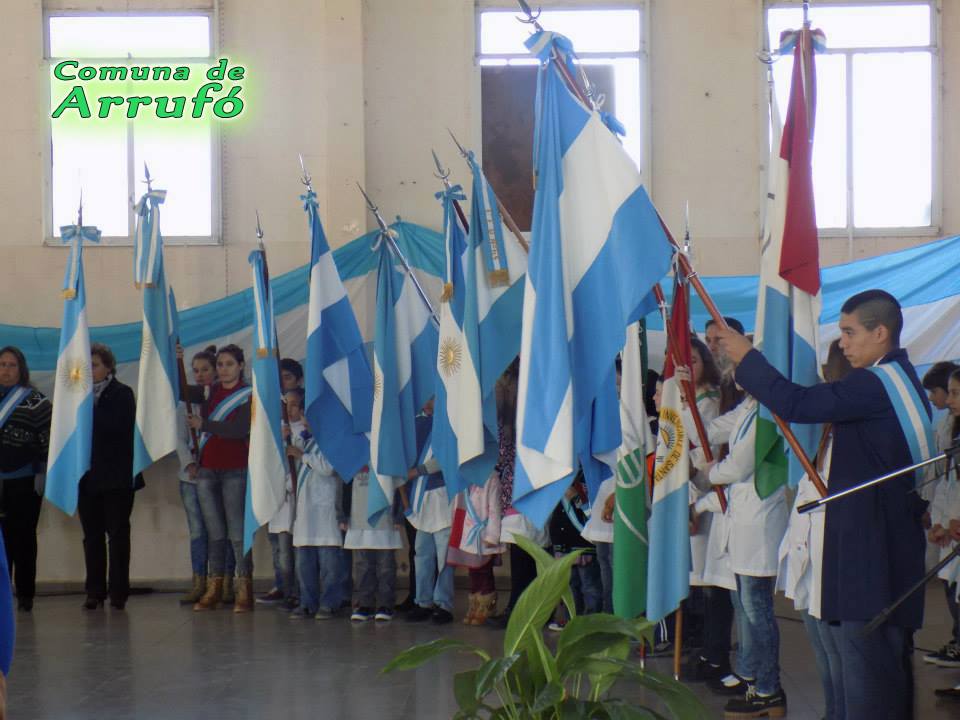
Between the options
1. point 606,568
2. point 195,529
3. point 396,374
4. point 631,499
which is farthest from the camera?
point 195,529

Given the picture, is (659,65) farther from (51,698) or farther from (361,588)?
(51,698)

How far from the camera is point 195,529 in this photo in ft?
25.0

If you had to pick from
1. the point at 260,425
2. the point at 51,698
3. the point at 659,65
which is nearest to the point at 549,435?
the point at 51,698

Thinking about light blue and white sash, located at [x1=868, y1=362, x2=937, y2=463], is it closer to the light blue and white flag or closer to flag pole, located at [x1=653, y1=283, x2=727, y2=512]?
flag pole, located at [x1=653, y1=283, x2=727, y2=512]

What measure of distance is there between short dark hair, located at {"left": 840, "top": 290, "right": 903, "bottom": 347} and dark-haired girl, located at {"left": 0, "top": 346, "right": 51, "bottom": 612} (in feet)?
17.6

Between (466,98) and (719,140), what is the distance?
165 centimetres

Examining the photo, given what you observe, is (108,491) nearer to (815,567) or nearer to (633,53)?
(633,53)

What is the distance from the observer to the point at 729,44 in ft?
27.0

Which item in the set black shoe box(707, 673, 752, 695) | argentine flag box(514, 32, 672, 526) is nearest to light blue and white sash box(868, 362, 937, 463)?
argentine flag box(514, 32, 672, 526)

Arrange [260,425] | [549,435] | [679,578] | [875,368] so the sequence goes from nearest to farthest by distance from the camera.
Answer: [875,368], [549,435], [679,578], [260,425]

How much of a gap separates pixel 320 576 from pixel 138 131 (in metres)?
3.34

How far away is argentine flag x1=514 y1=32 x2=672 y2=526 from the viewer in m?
4.09

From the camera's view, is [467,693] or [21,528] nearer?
[467,693]

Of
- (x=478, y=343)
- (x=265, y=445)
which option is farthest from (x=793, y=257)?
(x=265, y=445)
